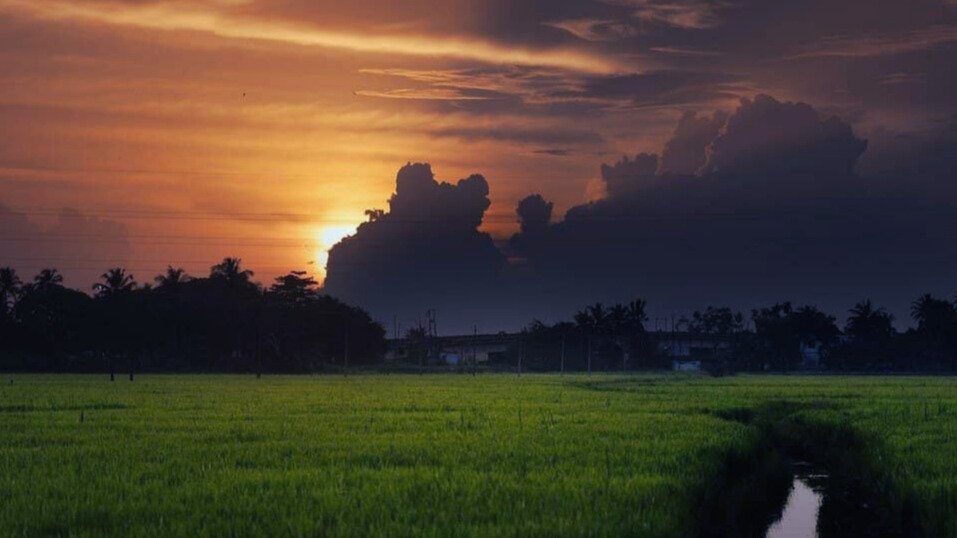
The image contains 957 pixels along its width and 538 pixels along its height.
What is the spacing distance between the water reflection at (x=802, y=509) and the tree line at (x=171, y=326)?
94698mm

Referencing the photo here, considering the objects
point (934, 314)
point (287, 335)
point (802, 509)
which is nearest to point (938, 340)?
point (934, 314)

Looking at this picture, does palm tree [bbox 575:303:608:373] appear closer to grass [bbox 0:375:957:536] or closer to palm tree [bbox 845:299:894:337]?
palm tree [bbox 845:299:894:337]

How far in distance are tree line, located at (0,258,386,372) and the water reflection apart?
3728 inches

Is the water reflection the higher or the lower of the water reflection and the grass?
the lower

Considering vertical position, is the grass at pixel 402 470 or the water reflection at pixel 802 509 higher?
the grass at pixel 402 470

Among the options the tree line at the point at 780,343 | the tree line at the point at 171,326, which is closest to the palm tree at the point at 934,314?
the tree line at the point at 780,343

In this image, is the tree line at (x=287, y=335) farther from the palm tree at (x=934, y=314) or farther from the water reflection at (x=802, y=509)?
the water reflection at (x=802, y=509)

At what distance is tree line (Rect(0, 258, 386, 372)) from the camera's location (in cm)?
11662

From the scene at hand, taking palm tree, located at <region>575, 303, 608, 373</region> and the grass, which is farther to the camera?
palm tree, located at <region>575, 303, 608, 373</region>

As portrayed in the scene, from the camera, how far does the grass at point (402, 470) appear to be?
13.7 m

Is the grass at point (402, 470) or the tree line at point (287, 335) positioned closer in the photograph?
the grass at point (402, 470)

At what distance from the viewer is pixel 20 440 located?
25281mm

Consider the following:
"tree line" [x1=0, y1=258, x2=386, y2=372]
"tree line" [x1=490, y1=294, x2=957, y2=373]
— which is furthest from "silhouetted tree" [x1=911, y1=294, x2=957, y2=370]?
"tree line" [x1=0, y1=258, x2=386, y2=372]

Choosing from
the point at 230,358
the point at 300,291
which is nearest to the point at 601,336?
the point at 300,291
